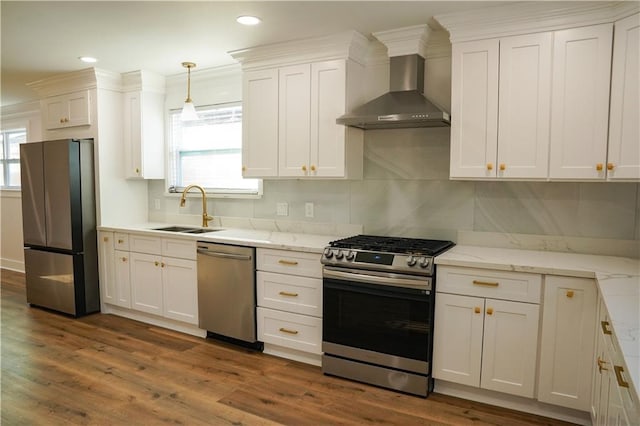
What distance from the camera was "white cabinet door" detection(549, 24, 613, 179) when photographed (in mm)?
2514

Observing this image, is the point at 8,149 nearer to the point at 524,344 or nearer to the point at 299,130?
the point at 299,130

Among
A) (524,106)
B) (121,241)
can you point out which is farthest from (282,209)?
(524,106)

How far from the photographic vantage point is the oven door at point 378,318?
275 centimetres

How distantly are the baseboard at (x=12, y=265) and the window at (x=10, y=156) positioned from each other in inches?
43.0

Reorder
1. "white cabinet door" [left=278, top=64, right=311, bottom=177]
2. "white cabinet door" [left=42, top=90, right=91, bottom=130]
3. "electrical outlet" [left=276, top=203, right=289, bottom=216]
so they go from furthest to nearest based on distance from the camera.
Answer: "white cabinet door" [left=42, top=90, right=91, bottom=130]
"electrical outlet" [left=276, top=203, right=289, bottom=216]
"white cabinet door" [left=278, top=64, right=311, bottom=177]

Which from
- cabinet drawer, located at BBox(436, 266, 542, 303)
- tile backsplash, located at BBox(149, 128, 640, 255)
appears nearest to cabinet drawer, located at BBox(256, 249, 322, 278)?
tile backsplash, located at BBox(149, 128, 640, 255)

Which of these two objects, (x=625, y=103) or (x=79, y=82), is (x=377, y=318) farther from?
(x=79, y=82)

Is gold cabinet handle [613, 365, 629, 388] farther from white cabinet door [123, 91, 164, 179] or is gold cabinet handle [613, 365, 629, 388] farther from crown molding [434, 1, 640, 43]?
white cabinet door [123, 91, 164, 179]

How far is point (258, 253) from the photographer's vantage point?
3.42 m

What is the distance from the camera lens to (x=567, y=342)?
2451 millimetres

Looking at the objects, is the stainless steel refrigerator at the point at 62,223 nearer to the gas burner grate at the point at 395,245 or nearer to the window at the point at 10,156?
the window at the point at 10,156

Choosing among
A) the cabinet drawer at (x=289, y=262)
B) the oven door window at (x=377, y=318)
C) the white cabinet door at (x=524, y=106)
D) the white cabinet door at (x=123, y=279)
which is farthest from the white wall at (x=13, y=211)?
the white cabinet door at (x=524, y=106)

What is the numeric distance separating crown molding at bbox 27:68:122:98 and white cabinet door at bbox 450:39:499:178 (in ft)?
10.9

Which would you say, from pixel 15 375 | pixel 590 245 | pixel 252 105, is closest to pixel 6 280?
pixel 15 375
